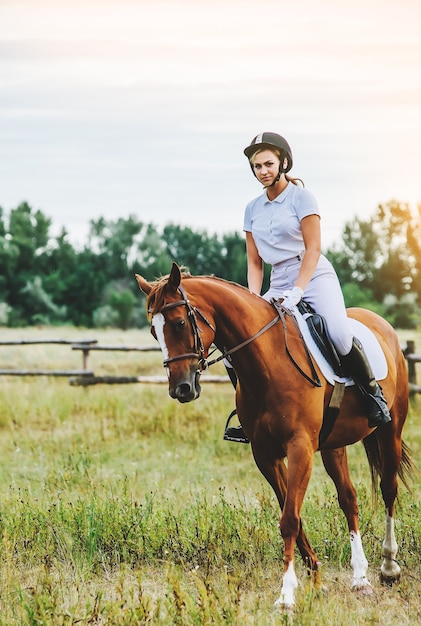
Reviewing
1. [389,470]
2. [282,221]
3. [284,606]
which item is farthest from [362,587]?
[282,221]

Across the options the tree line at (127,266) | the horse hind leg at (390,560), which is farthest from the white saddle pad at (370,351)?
the tree line at (127,266)

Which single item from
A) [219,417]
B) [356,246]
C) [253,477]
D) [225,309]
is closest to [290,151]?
[225,309]

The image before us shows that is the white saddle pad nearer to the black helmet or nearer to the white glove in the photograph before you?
the white glove

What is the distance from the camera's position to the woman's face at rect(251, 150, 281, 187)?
16.3 ft

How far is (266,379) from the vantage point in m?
4.63

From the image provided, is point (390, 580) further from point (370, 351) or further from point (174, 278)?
point (174, 278)

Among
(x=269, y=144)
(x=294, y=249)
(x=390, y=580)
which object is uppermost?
(x=269, y=144)

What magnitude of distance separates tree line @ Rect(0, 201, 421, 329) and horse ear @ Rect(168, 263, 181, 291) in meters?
48.7

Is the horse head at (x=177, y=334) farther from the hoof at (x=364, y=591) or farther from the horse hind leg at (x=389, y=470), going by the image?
the horse hind leg at (x=389, y=470)

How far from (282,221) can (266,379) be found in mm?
1072

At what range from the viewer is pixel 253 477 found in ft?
29.5

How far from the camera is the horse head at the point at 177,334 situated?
4148 mm

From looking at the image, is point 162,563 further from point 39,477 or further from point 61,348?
point 61,348

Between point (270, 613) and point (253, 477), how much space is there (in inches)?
186
